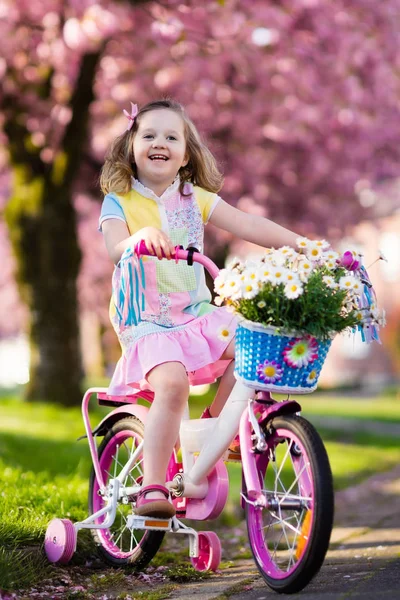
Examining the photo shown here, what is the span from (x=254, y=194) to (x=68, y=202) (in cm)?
375

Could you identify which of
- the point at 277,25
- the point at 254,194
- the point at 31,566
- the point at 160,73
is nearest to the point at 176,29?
the point at 277,25

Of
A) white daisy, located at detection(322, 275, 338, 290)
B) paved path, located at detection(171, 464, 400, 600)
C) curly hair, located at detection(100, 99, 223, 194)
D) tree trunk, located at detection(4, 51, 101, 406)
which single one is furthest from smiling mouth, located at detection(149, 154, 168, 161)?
tree trunk, located at detection(4, 51, 101, 406)

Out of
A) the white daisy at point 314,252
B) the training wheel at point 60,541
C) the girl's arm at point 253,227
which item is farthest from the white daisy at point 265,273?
the training wheel at point 60,541

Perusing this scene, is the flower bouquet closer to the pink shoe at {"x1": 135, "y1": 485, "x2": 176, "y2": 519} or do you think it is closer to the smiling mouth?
the pink shoe at {"x1": 135, "y1": 485, "x2": 176, "y2": 519}

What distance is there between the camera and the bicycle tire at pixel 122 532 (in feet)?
13.2

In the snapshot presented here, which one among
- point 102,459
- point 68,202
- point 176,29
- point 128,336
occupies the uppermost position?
point 176,29

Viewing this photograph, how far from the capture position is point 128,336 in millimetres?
3854

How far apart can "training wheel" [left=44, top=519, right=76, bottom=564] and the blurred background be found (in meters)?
6.36

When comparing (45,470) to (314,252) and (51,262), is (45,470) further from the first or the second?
(51,262)

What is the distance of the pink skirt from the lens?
370 cm

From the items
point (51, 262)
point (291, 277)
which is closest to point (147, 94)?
point (51, 262)

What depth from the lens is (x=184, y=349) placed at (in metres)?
3.79

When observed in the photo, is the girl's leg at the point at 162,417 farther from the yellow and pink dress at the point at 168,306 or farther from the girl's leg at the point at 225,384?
the girl's leg at the point at 225,384

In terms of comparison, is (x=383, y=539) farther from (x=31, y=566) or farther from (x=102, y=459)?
(x=31, y=566)
